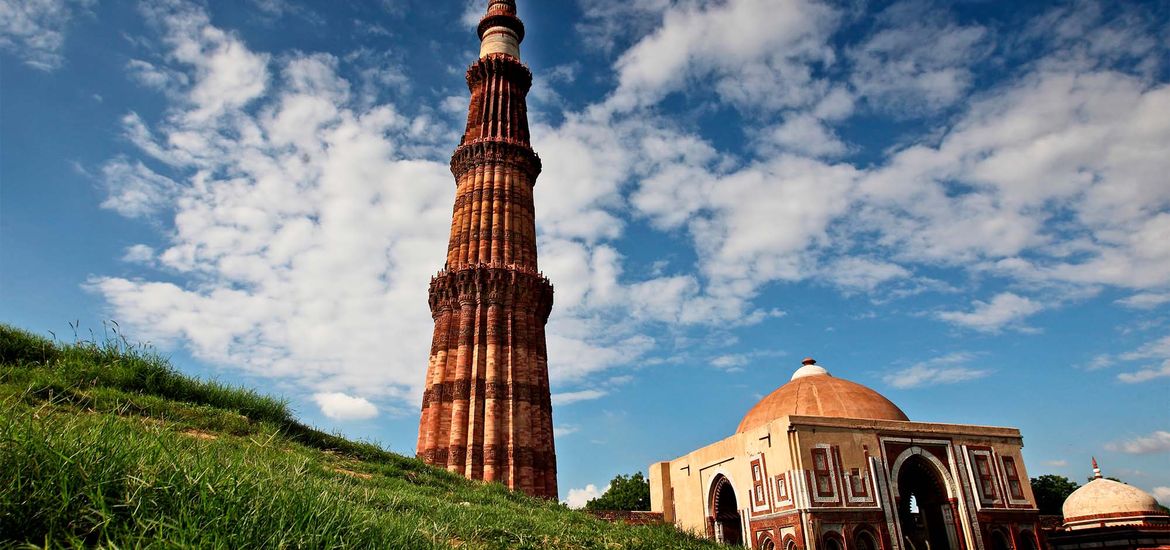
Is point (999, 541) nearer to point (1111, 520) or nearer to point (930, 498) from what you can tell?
point (930, 498)

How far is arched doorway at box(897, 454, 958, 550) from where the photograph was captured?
20.9 metres

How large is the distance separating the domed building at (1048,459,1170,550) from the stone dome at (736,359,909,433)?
8783mm

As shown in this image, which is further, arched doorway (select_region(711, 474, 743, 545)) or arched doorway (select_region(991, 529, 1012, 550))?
arched doorway (select_region(711, 474, 743, 545))

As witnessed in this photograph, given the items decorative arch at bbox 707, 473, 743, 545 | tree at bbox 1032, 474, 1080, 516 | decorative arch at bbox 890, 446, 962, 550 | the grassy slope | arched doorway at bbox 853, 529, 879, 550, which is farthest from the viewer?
tree at bbox 1032, 474, 1080, 516

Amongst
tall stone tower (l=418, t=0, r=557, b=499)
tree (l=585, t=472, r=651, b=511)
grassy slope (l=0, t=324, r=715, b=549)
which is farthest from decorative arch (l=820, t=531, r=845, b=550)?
tree (l=585, t=472, r=651, b=511)

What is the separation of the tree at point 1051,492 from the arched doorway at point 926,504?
25.4 meters

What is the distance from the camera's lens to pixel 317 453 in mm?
10875

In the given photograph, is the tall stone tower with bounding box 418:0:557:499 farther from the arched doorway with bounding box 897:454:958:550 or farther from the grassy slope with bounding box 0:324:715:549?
the grassy slope with bounding box 0:324:715:549

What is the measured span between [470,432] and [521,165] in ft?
40.5

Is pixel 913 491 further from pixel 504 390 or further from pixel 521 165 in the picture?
pixel 521 165

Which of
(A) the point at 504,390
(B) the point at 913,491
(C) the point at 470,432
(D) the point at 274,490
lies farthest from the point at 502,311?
(D) the point at 274,490

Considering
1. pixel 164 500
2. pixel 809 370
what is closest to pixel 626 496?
pixel 809 370

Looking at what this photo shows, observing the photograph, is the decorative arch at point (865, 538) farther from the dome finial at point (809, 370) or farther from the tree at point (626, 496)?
the tree at point (626, 496)

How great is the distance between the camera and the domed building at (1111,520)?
24531 mm
